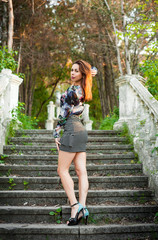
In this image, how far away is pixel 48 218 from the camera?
3.01 meters

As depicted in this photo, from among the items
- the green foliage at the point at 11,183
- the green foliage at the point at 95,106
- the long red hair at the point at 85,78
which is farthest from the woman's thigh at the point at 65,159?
the green foliage at the point at 95,106

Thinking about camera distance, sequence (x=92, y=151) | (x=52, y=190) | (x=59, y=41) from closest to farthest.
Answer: (x=52, y=190)
(x=92, y=151)
(x=59, y=41)

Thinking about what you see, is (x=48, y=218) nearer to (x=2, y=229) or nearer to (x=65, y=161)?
(x=2, y=229)

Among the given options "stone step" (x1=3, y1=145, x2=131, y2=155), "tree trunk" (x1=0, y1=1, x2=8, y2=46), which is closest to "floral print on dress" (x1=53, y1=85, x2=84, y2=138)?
"stone step" (x1=3, y1=145, x2=131, y2=155)

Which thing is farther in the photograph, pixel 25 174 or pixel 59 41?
pixel 59 41

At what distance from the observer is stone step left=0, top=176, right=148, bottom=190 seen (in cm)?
362

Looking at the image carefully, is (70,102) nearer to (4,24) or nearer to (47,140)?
(47,140)

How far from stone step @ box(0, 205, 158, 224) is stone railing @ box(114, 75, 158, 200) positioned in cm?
38

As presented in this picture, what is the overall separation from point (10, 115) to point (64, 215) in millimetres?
2991

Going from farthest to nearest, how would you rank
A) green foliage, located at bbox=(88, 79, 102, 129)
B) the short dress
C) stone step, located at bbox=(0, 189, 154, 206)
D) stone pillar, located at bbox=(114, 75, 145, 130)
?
green foliage, located at bbox=(88, 79, 102, 129), stone pillar, located at bbox=(114, 75, 145, 130), stone step, located at bbox=(0, 189, 154, 206), the short dress

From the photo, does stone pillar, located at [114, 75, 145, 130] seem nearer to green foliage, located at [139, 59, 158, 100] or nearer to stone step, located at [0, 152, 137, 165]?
→ green foliage, located at [139, 59, 158, 100]

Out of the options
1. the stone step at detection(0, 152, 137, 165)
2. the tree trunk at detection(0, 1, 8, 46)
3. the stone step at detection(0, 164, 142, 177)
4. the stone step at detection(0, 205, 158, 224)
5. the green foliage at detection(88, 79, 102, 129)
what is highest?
the tree trunk at detection(0, 1, 8, 46)

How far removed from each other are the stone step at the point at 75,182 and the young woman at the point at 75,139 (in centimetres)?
97

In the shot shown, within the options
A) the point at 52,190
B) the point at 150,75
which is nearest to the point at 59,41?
the point at 150,75
